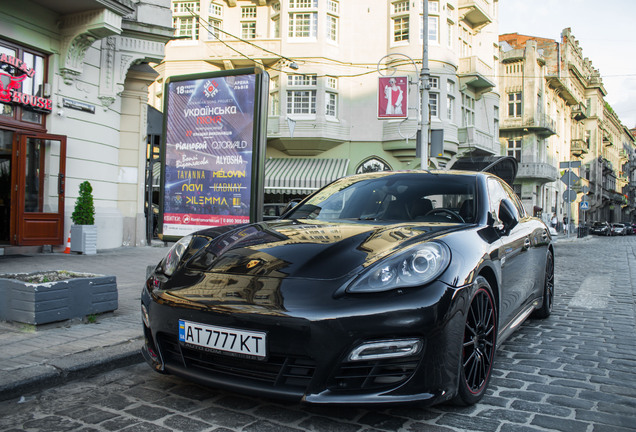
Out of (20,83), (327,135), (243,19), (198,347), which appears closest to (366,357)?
(198,347)

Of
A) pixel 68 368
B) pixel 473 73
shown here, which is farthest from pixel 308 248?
pixel 473 73

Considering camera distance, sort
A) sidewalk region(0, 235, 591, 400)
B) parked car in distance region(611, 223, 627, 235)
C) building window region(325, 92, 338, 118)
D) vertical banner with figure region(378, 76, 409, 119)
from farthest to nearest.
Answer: parked car in distance region(611, 223, 627, 235) → building window region(325, 92, 338, 118) → vertical banner with figure region(378, 76, 409, 119) → sidewalk region(0, 235, 591, 400)

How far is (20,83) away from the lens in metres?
10.9

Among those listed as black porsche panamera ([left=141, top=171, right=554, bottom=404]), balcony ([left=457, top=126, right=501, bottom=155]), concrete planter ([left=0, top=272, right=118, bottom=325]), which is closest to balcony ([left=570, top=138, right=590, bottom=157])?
balcony ([left=457, top=126, right=501, bottom=155])

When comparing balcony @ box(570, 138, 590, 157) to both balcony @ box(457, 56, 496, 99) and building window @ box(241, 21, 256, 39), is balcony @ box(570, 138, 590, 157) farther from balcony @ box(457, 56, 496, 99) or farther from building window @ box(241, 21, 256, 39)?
building window @ box(241, 21, 256, 39)

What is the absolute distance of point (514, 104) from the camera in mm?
42719

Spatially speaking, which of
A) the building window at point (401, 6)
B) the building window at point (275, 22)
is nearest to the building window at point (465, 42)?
the building window at point (401, 6)

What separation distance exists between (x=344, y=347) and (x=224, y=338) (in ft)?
1.90

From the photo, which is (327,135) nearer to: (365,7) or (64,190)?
(365,7)

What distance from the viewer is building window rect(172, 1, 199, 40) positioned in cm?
2466

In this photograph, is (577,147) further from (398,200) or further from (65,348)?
(65,348)

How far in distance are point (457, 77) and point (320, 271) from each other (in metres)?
26.1

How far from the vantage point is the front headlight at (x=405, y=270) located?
251 cm

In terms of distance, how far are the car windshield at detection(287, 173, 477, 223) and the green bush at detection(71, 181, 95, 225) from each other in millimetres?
9055
